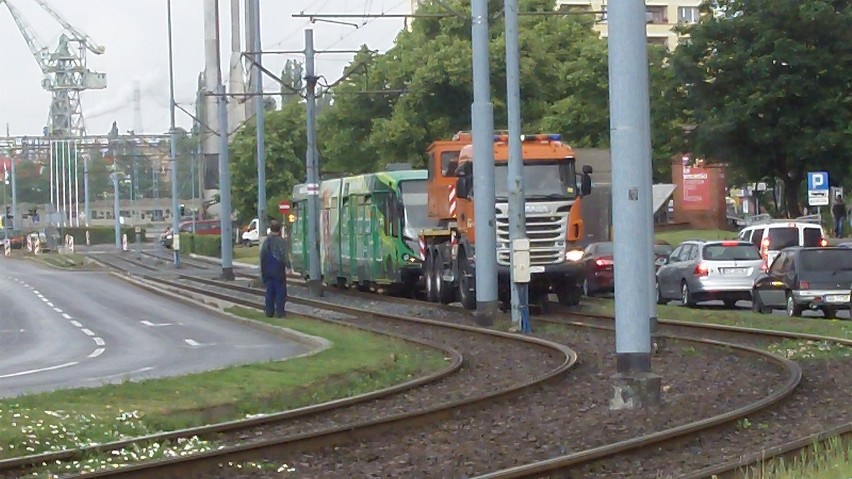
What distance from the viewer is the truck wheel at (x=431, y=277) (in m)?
36.4

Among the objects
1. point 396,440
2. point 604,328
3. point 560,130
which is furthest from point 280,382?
point 560,130

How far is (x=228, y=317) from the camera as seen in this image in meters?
32.4

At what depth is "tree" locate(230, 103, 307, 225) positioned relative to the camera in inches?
3772

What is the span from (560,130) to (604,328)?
3819 cm

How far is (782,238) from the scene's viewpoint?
3791 centimetres

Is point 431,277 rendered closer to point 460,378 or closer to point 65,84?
point 460,378

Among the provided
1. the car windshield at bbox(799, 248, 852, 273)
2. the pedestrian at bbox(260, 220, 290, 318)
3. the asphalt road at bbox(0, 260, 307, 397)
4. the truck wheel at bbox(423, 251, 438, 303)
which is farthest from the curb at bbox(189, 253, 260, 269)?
the car windshield at bbox(799, 248, 852, 273)

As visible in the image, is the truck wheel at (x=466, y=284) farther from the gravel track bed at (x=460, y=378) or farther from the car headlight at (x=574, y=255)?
the gravel track bed at (x=460, y=378)

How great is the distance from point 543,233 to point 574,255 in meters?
0.98

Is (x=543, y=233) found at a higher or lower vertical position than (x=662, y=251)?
higher

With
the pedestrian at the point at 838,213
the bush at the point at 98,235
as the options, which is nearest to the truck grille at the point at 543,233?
the pedestrian at the point at 838,213

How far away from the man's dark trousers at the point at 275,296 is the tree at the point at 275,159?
63.8m

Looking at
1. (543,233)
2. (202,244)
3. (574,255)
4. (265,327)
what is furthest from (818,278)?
(202,244)

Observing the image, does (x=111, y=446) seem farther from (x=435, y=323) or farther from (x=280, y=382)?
(x=435, y=323)
